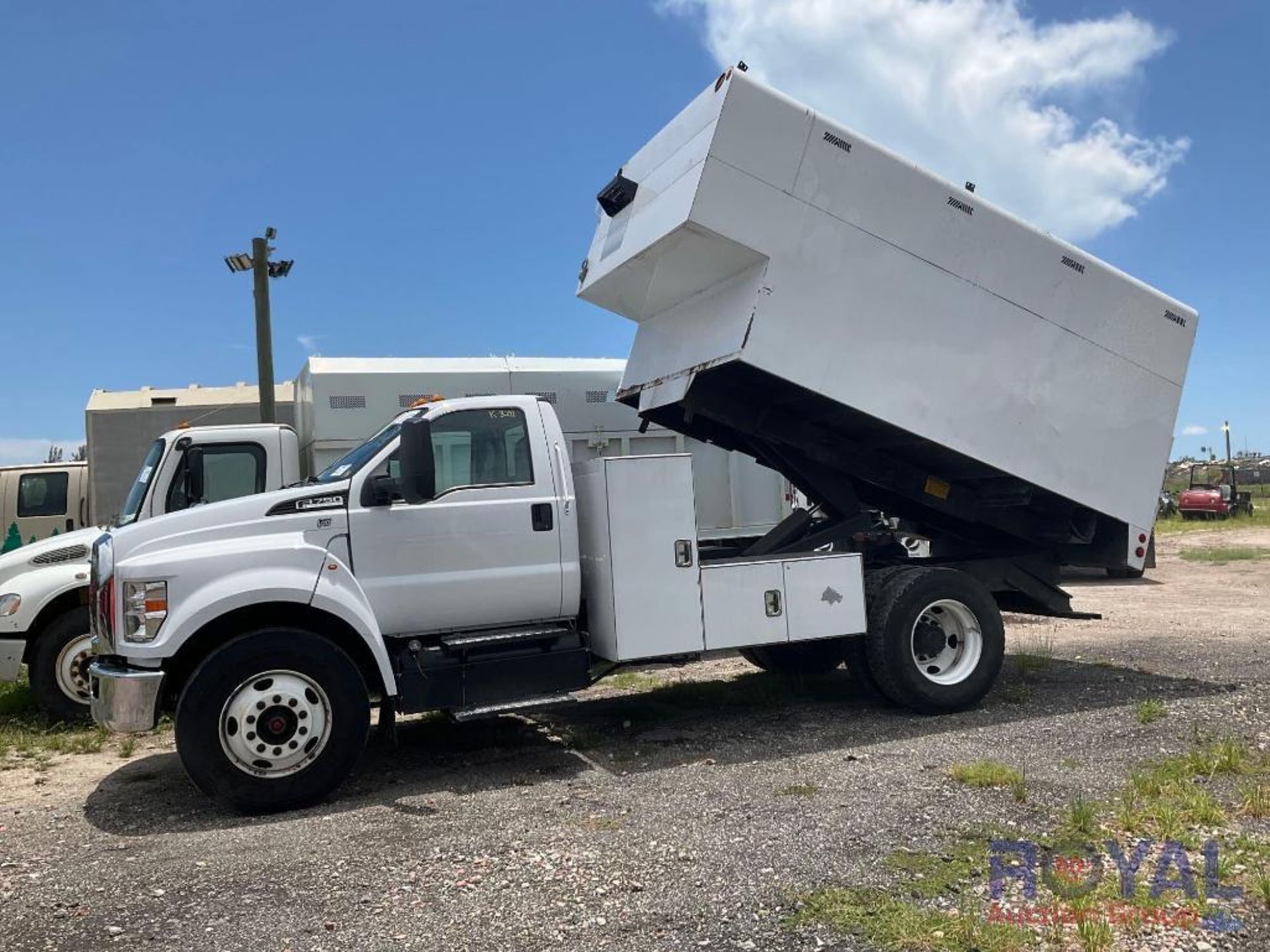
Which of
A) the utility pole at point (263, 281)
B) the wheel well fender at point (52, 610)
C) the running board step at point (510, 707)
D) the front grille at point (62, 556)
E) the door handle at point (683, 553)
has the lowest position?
the running board step at point (510, 707)

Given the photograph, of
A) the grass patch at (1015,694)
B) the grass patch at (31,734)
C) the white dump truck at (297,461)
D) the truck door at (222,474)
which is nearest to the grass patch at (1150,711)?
the grass patch at (1015,694)

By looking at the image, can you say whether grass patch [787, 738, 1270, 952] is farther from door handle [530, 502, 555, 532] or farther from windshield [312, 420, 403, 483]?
windshield [312, 420, 403, 483]

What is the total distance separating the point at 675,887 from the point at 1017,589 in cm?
527

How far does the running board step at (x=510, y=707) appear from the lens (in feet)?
20.1

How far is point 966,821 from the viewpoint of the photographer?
16.5 ft

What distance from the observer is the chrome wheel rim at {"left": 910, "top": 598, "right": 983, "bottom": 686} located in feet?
25.3

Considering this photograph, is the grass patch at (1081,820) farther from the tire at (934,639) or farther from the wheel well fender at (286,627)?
Result: the wheel well fender at (286,627)

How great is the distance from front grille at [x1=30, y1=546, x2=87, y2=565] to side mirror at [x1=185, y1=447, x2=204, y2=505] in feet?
4.84

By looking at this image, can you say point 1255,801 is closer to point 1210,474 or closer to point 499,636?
point 499,636

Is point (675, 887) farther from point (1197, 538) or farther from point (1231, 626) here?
point (1197, 538)

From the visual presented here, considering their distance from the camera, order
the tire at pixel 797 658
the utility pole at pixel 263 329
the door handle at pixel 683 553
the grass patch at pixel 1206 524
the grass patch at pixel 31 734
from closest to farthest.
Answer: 1. the door handle at pixel 683 553
2. the grass patch at pixel 31 734
3. the tire at pixel 797 658
4. the utility pole at pixel 263 329
5. the grass patch at pixel 1206 524

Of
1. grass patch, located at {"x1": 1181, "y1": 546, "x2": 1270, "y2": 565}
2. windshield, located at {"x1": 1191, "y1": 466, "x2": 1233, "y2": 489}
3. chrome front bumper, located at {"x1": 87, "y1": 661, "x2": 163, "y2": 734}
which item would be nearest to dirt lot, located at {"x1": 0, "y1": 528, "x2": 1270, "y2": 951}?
chrome front bumper, located at {"x1": 87, "y1": 661, "x2": 163, "y2": 734}

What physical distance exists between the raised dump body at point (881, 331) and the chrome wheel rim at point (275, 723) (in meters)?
3.36

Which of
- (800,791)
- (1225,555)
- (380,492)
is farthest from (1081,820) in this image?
(1225,555)
